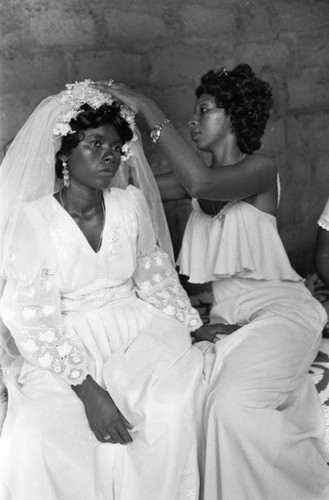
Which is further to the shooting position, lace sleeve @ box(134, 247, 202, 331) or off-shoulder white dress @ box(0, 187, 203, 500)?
lace sleeve @ box(134, 247, 202, 331)

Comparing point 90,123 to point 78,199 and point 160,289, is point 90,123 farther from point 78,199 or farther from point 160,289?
point 160,289

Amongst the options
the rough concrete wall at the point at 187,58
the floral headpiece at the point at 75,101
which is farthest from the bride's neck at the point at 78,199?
the rough concrete wall at the point at 187,58

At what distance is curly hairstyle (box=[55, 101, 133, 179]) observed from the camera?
2.89 metres

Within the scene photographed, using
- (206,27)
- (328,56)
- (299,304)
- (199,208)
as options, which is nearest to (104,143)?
(199,208)

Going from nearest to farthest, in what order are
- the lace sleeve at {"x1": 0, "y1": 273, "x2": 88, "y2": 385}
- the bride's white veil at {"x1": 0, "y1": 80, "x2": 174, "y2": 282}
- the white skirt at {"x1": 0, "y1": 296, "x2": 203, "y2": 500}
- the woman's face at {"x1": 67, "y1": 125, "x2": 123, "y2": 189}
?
the white skirt at {"x1": 0, "y1": 296, "x2": 203, "y2": 500} → the lace sleeve at {"x1": 0, "y1": 273, "x2": 88, "y2": 385} → the bride's white veil at {"x1": 0, "y1": 80, "x2": 174, "y2": 282} → the woman's face at {"x1": 67, "y1": 125, "x2": 123, "y2": 189}

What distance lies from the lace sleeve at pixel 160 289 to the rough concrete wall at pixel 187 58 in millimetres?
1100

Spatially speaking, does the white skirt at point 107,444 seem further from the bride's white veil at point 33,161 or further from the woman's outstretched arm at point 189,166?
the woman's outstretched arm at point 189,166

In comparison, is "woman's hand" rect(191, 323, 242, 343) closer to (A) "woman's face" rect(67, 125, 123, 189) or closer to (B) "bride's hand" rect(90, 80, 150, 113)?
(A) "woman's face" rect(67, 125, 123, 189)

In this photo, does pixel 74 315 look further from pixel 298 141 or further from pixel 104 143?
pixel 298 141

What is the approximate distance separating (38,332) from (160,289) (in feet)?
2.15

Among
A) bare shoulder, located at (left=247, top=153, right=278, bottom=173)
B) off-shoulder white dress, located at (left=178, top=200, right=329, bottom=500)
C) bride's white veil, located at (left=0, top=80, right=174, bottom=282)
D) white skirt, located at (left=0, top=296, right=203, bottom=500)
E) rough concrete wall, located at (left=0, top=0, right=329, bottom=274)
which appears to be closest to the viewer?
white skirt, located at (left=0, top=296, right=203, bottom=500)

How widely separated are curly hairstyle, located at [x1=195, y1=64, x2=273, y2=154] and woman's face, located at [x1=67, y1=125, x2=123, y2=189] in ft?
2.23

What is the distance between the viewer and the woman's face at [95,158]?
115 inches

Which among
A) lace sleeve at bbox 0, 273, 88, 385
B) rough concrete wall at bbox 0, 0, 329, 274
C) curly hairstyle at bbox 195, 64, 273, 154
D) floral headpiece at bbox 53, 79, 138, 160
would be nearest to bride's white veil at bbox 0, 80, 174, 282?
floral headpiece at bbox 53, 79, 138, 160
